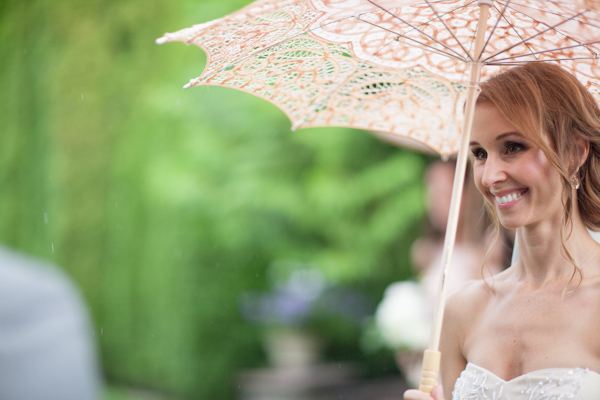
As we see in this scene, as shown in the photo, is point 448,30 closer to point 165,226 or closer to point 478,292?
point 478,292

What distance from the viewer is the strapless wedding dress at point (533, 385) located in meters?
1.82

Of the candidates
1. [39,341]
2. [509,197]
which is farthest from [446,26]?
[39,341]

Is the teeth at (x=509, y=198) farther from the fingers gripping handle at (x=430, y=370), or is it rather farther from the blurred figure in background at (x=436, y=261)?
the blurred figure in background at (x=436, y=261)

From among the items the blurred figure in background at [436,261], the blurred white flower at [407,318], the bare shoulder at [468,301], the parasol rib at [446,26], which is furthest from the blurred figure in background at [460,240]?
the parasol rib at [446,26]

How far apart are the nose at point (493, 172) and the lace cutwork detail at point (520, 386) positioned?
554 millimetres

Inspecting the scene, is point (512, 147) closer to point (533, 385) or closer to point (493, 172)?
point (493, 172)

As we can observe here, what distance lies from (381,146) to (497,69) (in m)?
5.32

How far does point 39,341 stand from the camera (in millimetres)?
577

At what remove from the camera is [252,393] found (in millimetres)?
7254

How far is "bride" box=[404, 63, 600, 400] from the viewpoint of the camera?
1923mm

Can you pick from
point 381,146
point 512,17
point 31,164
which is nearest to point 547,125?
point 512,17

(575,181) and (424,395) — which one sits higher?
(575,181)

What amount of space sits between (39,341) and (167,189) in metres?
7.12

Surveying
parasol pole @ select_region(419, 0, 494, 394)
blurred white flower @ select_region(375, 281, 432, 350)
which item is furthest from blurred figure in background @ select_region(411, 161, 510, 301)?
parasol pole @ select_region(419, 0, 494, 394)
